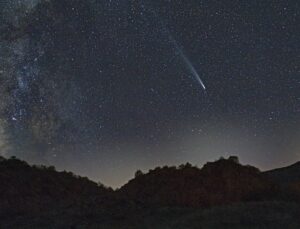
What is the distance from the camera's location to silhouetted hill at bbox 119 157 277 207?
34969 mm

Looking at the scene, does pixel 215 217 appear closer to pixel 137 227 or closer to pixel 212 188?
pixel 137 227

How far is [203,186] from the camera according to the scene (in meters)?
36.4

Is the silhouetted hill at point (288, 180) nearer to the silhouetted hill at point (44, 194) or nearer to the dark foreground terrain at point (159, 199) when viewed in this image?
the dark foreground terrain at point (159, 199)

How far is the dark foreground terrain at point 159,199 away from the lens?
26922mm

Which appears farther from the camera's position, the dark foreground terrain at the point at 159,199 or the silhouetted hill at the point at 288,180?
the silhouetted hill at the point at 288,180

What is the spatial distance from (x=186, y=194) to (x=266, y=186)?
6364mm

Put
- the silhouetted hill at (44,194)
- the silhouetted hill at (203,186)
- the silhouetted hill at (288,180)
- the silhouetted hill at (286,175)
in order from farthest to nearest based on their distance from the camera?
the silhouetted hill at (286,175), the silhouetted hill at (203,186), the silhouetted hill at (288,180), the silhouetted hill at (44,194)

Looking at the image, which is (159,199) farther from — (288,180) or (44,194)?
(288,180)

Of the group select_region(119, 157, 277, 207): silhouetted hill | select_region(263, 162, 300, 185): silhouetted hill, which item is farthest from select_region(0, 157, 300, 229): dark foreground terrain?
select_region(263, 162, 300, 185): silhouetted hill

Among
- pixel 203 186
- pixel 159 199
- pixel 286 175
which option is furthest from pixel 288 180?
pixel 159 199

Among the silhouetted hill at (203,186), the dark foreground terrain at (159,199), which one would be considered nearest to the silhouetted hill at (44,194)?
the dark foreground terrain at (159,199)

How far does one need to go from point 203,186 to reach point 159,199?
3.60 meters

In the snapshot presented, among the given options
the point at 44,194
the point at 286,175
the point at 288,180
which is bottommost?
the point at 288,180

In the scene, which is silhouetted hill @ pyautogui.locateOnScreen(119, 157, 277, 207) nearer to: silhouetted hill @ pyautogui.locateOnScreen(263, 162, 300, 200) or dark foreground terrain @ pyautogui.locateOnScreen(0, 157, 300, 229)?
dark foreground terrain @ pyautogui.locateOnScreen(0, 157, 300, 229)
